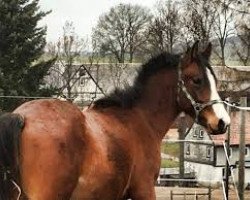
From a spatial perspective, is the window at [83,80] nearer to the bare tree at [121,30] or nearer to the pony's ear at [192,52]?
the bare tree at [121,30]

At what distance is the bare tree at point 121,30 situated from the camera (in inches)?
1901

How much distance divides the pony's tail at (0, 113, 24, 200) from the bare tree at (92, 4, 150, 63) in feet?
133

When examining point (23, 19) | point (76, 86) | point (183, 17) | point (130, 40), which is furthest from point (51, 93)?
point (130, 40)

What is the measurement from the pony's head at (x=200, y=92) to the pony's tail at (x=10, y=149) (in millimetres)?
1652

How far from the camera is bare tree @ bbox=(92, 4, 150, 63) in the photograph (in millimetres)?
48281

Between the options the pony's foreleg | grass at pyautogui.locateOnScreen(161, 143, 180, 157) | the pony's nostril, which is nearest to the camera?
the pony's foreleg

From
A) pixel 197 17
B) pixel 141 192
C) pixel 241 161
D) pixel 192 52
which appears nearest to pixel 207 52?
pixel 192 52

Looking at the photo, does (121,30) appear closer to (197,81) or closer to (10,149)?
(197,81)

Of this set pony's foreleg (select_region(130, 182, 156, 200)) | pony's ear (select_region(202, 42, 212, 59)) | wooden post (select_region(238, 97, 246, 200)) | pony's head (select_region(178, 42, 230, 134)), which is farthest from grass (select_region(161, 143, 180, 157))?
pony's foreleg (select_region(130, 182, 156, 200))

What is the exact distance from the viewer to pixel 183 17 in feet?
128

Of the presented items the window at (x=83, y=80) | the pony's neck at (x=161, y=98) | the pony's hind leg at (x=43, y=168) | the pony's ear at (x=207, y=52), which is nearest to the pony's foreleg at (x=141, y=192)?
the pony's neck at (x=161, y=98)

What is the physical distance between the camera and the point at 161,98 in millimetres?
5203

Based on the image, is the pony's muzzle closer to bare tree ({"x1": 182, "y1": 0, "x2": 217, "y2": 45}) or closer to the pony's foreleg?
the pony's foreleg

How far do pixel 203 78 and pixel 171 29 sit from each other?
36.8 m
